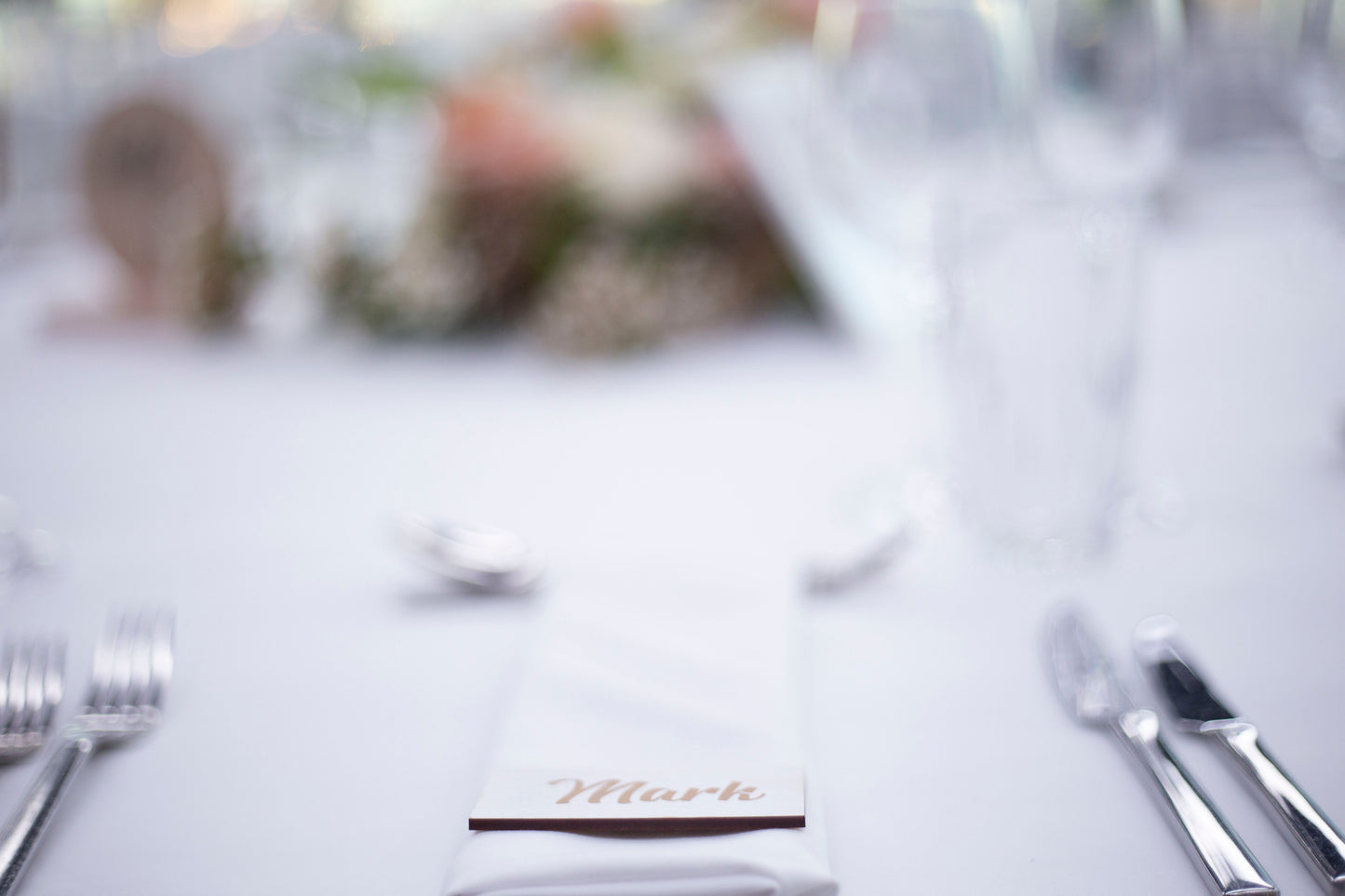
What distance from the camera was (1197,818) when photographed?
44 cm

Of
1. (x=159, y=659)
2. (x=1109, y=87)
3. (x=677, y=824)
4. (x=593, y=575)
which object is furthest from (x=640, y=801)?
(x=1109, y=87)

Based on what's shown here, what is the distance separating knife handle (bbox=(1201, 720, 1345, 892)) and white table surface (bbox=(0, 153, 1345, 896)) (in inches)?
0.4

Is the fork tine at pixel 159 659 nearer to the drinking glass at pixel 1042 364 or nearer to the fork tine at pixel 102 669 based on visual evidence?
the fork tine at pixel 102 669

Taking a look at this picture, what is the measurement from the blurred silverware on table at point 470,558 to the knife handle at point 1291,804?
16.7 inches

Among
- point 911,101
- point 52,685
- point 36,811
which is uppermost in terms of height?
point 911,101

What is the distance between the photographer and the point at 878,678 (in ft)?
1.93

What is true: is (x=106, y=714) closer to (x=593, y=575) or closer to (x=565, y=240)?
(x=593, y=575)

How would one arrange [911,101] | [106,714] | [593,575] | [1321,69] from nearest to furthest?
[106,714] < [593,575] < [911,101] < [1321,69]

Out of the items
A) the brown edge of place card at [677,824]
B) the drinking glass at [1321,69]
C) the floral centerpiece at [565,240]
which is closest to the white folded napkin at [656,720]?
the brown edge of place card at [677,824]

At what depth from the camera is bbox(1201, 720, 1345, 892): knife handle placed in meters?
0.41

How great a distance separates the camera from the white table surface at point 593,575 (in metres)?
0.46

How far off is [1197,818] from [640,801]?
9.5 inches

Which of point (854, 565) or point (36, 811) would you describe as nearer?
point (36, 811)

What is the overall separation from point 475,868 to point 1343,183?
4.95 feet
